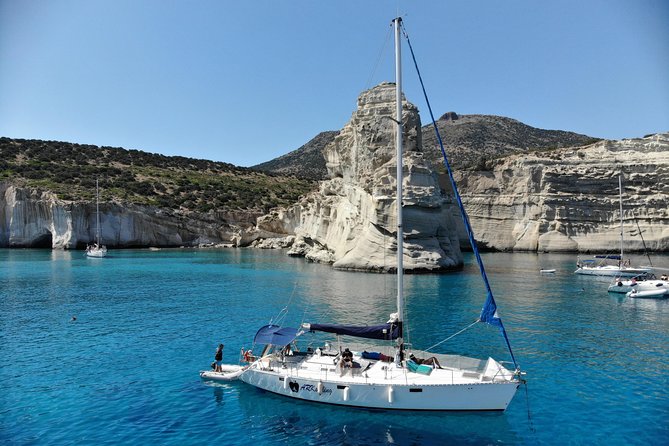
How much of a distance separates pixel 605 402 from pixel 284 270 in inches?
1620

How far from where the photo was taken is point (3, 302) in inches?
1312

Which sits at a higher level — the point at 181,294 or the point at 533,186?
the point at 533,186

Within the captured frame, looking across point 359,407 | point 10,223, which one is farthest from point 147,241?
point 359,407

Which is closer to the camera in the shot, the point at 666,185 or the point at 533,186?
the point at 666,185

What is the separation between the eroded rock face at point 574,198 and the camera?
7519 cm

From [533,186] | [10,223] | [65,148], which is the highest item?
[65,148]

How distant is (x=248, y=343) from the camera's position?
23.3 metres

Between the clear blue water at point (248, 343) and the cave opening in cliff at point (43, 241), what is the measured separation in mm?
49152

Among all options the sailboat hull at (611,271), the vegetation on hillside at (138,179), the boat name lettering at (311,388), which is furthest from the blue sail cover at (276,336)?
the vegetation on hillside at (138,179)

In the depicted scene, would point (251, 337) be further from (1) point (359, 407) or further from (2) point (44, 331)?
(2) point (44, 331)

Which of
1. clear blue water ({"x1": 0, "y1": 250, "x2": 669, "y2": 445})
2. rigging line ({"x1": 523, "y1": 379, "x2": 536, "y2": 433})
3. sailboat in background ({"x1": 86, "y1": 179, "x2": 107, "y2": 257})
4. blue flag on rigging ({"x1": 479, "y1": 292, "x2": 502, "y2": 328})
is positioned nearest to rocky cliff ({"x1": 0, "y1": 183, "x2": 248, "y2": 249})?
sailboat in background ({"x1": 86, "y1": 179, "x2": 107, "y2": 257})

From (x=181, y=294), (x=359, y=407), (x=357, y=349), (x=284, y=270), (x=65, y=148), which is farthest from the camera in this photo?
(x=65, y=148)

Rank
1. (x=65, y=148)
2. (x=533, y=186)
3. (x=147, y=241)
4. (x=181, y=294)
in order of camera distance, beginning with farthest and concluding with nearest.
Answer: (x=65, y=148), (x=147, y=241), (x=533, y=186), (x=181, y=294)

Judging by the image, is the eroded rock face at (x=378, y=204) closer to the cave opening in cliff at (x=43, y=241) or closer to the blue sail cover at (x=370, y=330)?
the blue sail cover at (x=370, y=330)
